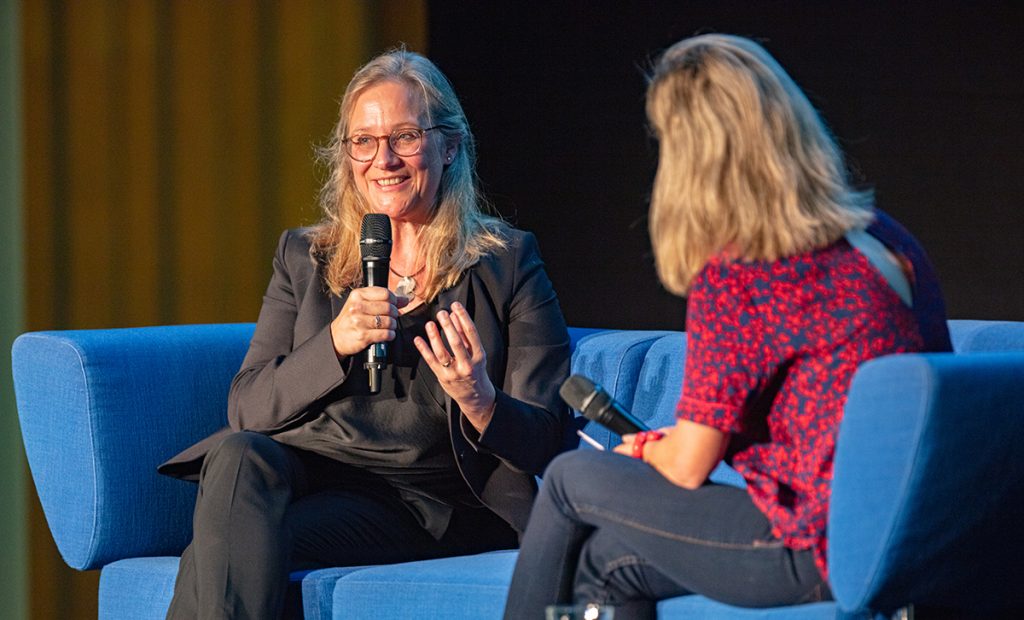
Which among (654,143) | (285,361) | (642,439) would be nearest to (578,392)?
(642,439)

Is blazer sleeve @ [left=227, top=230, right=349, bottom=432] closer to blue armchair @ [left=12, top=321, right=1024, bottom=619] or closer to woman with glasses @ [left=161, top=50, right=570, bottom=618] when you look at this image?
woman with glasses @ [left=161, top=50, right=570, bottom=618]

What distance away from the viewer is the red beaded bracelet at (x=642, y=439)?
2062 mm

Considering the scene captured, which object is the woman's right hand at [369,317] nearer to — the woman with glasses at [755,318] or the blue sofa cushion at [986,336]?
the woman with glasses at [755,318]

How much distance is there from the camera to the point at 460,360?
2.47m

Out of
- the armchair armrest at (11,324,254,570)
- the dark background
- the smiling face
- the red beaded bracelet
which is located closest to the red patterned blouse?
the red beaded bracelet

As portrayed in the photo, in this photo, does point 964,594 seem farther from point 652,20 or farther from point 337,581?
point 652,20

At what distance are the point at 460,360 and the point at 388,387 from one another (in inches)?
10.8

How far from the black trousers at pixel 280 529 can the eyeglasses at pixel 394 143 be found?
1.96 ft

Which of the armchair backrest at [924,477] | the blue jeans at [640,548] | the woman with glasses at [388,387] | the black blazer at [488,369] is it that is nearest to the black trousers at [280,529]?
the woman with glasses at [388,387]

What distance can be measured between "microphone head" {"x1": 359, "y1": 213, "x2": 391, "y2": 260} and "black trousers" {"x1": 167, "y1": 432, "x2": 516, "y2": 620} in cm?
38

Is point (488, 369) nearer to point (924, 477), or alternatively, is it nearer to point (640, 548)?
point (640, 548)

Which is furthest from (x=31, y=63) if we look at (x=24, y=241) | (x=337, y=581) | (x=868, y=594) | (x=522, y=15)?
(x=868, y=594)

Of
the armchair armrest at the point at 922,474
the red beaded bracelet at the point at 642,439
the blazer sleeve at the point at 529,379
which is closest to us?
the armchair armrest at the point at 922,474

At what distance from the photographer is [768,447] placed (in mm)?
1987
